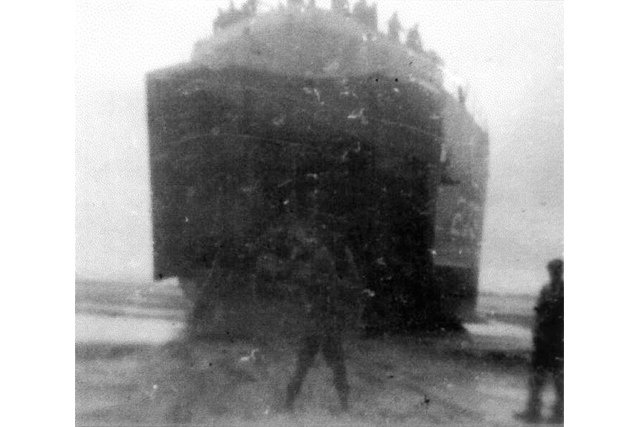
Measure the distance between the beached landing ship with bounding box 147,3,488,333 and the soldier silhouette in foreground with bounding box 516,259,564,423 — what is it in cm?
21

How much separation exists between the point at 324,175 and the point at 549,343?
820mm

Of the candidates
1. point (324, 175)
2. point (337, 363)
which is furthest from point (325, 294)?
point (324, 175)

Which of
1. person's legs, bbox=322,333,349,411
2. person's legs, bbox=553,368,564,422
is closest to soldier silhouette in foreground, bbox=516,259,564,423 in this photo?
person's legs, bbox=553,368,564,422

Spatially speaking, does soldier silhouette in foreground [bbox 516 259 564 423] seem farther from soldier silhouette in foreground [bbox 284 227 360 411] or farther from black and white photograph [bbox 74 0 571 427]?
soldier silhouette in foreground [bbox 284 227 360 411]

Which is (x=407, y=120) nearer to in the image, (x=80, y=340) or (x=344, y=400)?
(x=344, y=400)

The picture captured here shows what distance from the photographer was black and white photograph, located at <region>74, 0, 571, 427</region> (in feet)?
6.66

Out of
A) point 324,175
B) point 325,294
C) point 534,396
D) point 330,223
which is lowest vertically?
point 534,396

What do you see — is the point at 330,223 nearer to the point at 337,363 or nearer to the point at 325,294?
the point at 325,294

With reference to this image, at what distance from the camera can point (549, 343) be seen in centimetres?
203

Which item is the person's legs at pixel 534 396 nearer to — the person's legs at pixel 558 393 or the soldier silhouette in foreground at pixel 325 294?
the person's legs at pixel 558 393

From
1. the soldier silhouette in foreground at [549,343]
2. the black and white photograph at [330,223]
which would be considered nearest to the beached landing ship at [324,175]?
the black and white photograph at [330,223]

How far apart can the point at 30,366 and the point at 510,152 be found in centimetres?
158

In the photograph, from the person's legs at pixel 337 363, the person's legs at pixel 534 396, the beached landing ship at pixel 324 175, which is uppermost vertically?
the beached landing ship at pixel 324 175

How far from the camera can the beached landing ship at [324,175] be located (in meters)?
2.04
